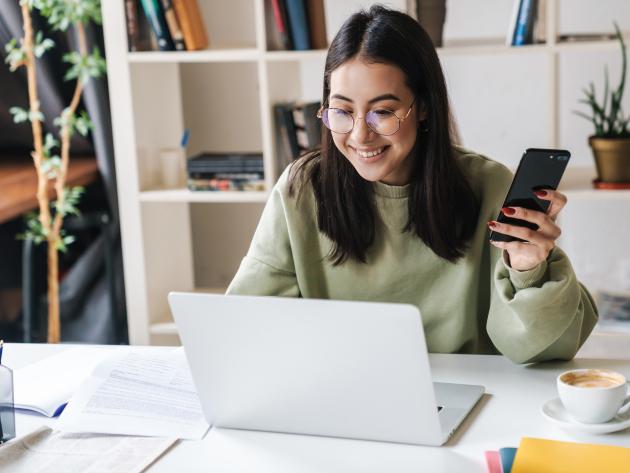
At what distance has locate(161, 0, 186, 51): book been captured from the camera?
260 centimetres

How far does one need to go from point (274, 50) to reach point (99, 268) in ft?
3.33

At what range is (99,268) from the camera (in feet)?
10.4

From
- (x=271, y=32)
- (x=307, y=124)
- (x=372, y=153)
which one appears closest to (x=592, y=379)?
(x=372, y=153)

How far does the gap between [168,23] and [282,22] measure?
12.7 inches

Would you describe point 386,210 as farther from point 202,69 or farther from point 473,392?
point 202,69

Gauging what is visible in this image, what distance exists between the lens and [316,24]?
2527 millimetres

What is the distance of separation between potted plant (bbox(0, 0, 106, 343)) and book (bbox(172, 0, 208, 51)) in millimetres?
384

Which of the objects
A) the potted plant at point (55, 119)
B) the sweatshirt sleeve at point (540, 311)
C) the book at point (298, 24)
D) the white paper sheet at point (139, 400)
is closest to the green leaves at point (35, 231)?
the potted plant at point (55, 119)

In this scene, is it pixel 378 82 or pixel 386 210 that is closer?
pixel 378 82

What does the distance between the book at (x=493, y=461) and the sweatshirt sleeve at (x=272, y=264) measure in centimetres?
63

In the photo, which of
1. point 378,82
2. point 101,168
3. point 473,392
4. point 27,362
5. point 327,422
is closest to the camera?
point 327,422

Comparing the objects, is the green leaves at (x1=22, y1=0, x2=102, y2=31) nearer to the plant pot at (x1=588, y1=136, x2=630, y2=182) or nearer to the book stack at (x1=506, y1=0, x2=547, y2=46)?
the book stack at (x1=506, y1=0, x2=547, y2=46)

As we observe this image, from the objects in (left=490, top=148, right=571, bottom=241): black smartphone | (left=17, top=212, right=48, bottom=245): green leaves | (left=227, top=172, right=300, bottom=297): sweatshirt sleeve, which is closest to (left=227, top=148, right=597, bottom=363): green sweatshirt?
(left=227, top=172, right=300, bottom=297): sweatshirt sleeve

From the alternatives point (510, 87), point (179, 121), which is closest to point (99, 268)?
point (179, 121)
